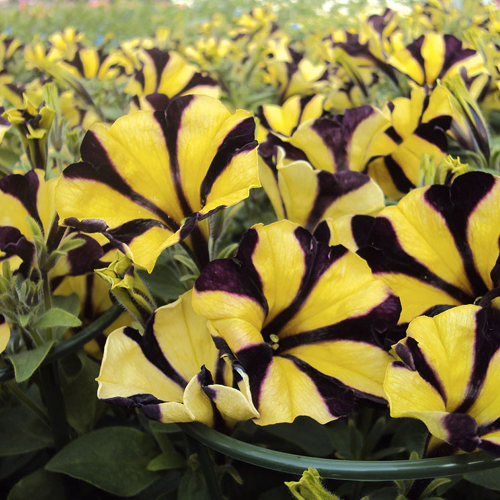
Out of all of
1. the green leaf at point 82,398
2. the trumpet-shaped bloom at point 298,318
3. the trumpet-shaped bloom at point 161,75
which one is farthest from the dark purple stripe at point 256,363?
the trumpet-shaped bloom at point 161,75

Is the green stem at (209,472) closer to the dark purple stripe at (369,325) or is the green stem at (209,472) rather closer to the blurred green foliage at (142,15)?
the dark purple stripe at (369,325)

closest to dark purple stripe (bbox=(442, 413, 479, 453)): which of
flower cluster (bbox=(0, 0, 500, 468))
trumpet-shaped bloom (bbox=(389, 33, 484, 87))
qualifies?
flower cluster (bbox=(0, 0, 500, 468))

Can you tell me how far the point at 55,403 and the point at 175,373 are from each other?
0.24 meters

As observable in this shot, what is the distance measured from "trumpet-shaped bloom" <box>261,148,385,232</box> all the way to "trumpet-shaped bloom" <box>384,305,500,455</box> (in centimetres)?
19

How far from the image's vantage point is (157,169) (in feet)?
1.86

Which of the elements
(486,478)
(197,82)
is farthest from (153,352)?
(197,82)

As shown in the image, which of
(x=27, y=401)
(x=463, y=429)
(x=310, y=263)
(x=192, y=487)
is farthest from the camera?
(x=27, y=401)

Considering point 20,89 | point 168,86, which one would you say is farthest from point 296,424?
point 20,89

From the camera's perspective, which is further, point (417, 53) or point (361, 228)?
point (417, 53)

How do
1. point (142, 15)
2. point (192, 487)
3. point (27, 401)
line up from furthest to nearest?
point (142, 15), point (27, 401), point (192, 487)

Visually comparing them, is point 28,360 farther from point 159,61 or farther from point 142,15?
point 142,15

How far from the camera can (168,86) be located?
986 mm

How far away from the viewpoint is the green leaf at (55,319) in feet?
1.92

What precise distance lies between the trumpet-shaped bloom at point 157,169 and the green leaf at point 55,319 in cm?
12
